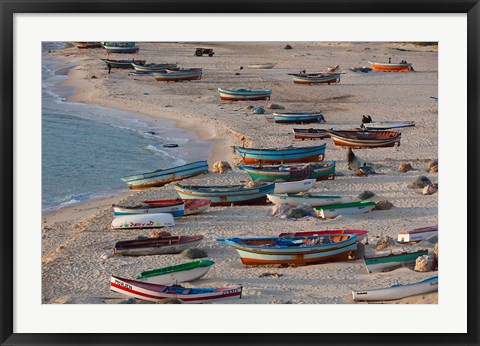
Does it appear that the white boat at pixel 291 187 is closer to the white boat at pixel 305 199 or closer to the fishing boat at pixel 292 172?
the white boat at pixel 305 199

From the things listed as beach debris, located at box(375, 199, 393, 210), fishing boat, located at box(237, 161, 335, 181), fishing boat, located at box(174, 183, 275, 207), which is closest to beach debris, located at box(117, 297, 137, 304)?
fishing boat, located at box(174, 183, 275, 207)

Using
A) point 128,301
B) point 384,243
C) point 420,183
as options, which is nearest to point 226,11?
point 128,301

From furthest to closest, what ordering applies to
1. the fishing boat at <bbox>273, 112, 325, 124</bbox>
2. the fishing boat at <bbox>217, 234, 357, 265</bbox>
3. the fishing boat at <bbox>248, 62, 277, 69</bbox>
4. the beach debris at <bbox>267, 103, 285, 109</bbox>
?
the fishing boat at <bbox>248, 62, 277, 69</bbox>, the beach debris at <bbox>267, 103, 285, 109</bbox>, the fishing boat at <bbox>273, 112, 325, 124</bbox>, the fishing boat at <bbox>217, 234, 357, 265</bbox>

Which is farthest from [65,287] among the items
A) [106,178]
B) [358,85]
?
[358,85]

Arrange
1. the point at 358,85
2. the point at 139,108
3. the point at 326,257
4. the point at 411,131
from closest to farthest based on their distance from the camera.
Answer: the point at 326,257, the point at 411,131, the point at 139,108, the point at 358,85

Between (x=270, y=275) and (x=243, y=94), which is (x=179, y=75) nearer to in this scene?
(x=243, y=94)

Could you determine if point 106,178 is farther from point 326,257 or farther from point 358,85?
point 358,85

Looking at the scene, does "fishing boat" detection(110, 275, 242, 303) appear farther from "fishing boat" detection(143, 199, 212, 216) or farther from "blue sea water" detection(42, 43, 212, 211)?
"blue sea water" detection(42, 43, 212, 211)
